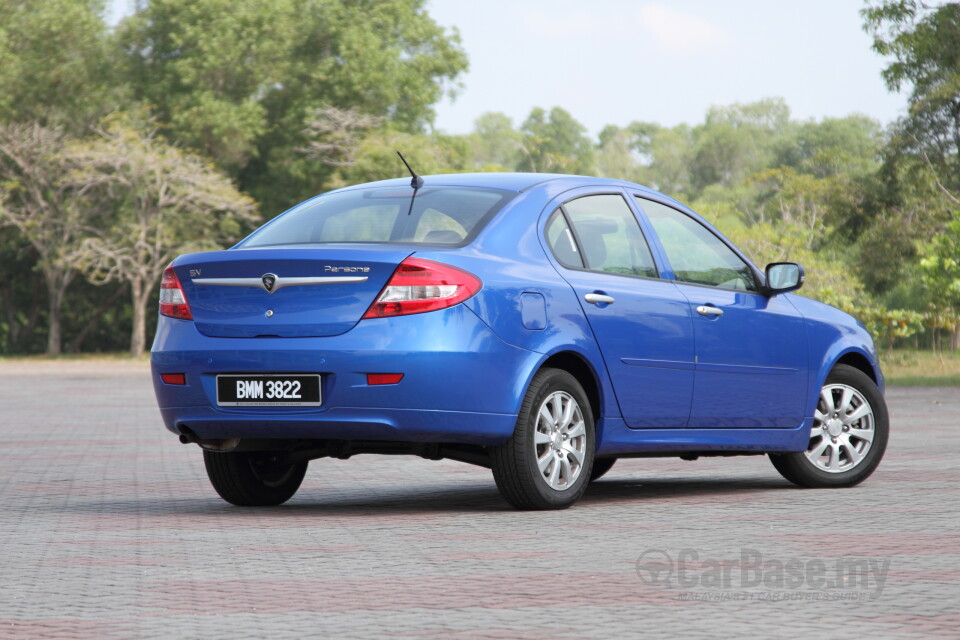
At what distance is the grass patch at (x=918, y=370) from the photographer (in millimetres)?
29281

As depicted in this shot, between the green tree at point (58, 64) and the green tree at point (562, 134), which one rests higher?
the green tree at point (562, 134)

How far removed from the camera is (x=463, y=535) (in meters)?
6.69

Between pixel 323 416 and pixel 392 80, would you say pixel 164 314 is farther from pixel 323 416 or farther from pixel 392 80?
pixel 392 80

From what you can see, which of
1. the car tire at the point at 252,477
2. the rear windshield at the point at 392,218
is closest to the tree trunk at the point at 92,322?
the car tire at the point at 252,477

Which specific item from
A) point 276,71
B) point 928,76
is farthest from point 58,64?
point 928,76

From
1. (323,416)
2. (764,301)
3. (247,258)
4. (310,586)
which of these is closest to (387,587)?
(310,586)

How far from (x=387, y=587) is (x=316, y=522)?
2.12 m

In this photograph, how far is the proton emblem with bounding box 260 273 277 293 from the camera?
712cm

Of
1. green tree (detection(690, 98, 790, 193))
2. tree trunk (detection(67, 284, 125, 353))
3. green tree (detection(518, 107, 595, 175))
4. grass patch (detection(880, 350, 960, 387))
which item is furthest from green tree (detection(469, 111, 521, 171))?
grass patch (detection(880, 350, 960, 387))

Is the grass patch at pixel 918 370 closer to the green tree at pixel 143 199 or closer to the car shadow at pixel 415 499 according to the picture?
the car shadow at pixel 415 499

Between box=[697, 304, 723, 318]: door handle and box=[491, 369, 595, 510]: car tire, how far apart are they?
1.03 metres

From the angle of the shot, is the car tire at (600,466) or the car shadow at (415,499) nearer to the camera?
the car shadow at (415,499)

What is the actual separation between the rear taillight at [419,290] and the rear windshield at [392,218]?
39cm

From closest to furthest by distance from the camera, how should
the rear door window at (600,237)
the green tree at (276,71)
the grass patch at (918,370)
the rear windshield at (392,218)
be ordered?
the rear windshield at (392,218), the rear door window at (600,237), the grass patch at (918,370), the green tree at (276,71)
